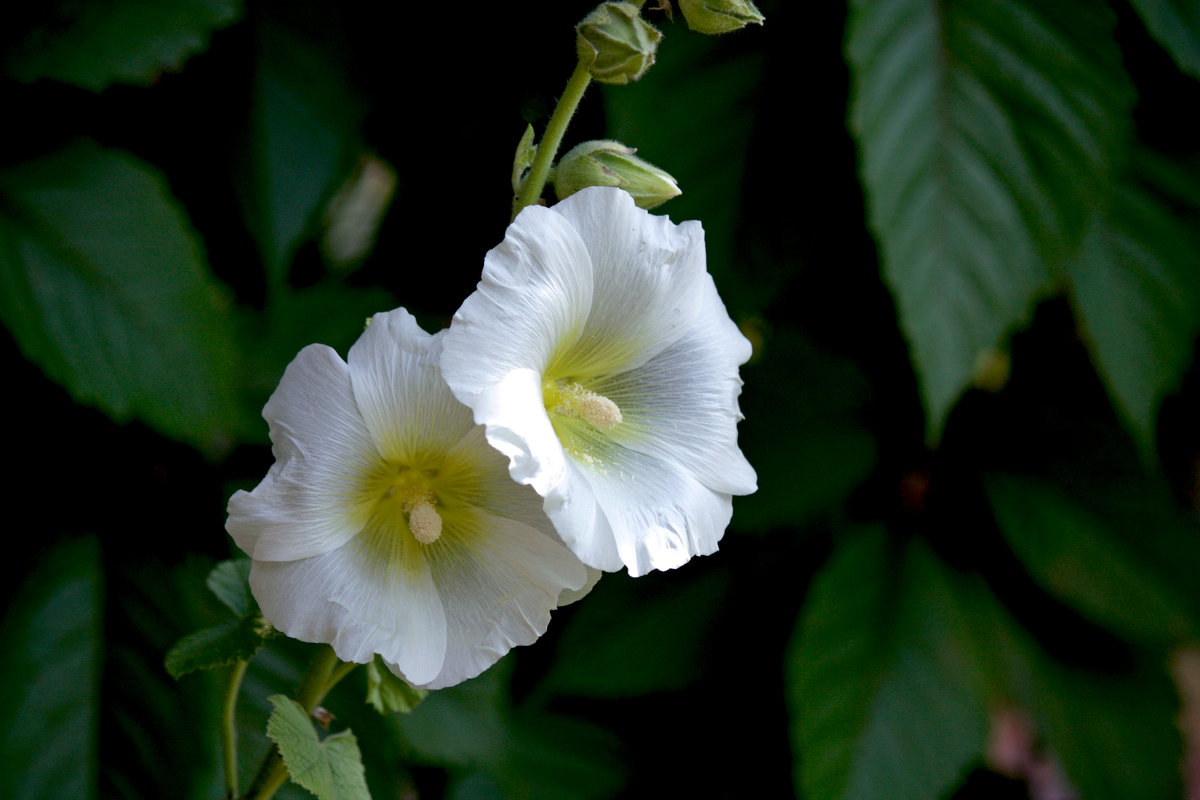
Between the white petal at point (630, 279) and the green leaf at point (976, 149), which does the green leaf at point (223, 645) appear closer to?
the white petal at point (630, 279)

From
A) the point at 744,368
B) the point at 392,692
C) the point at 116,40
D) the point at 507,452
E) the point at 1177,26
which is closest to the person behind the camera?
the point at 507,452

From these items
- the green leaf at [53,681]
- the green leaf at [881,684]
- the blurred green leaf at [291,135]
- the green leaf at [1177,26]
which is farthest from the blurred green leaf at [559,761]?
the green leaf at [1177,26]

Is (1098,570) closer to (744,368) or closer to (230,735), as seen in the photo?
(744,368)

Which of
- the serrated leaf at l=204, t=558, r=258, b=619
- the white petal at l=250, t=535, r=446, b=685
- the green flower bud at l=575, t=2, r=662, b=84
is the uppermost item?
the green flower bud at l=575, t=2, r=662, b=84

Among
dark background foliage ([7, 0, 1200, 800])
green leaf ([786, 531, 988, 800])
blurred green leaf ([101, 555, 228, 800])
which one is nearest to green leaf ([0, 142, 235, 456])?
dark background foliage ([7, 0, 1200, 800])

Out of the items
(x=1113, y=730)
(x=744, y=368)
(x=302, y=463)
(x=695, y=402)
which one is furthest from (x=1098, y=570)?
(x=302, y=463)

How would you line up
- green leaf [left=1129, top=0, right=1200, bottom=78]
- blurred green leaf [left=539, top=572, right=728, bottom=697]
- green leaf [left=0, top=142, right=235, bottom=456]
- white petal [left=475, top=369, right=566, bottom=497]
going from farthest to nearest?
blurred green leaf [left=539, top=572, right=728, bottom=697] → green leaf [left=1129, top=0, right=1200, bottom=78] → green leaf [left=0, top=142, right=235, bottom=456] → white petal [left=475, top=369, right=566, bottom=497]

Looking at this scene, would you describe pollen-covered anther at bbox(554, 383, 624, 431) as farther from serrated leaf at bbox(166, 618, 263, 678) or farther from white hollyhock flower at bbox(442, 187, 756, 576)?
serrated leaf at bbox(166, 618, 263, 678)
